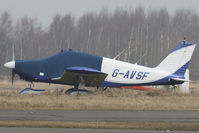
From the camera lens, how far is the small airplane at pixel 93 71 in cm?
2472

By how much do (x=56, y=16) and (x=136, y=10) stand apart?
1915 centimetres

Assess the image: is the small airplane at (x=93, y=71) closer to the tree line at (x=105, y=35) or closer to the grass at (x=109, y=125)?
the grass at (x=109, y=125)

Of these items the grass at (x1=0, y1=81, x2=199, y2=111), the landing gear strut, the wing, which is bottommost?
the grass at (x1=0, y1=81, x2=199, y2=111)

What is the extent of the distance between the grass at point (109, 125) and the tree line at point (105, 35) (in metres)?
34.7

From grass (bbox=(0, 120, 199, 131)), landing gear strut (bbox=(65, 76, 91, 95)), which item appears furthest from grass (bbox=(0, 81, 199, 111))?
grass (bbox=(0, 120, 199, 131))

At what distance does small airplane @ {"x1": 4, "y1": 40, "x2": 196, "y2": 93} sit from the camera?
24.7 m

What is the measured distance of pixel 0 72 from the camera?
49.1 metres

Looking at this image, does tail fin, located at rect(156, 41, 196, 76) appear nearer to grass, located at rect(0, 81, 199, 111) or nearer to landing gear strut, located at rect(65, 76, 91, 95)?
grass, located at rect(0, 81, 199, 111)

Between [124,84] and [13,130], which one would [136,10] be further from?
[13,130]

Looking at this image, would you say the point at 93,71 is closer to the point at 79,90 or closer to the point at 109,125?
the point at 79,90

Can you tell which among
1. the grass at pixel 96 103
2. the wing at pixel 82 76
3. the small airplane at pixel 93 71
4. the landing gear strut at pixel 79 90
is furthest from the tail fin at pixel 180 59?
the landing gear strut at pixel 79 90

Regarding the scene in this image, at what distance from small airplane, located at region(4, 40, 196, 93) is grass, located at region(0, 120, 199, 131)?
10.7 meters

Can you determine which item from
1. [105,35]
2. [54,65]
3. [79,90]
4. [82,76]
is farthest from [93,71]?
[105,35]

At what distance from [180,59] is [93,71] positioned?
5.76 m
